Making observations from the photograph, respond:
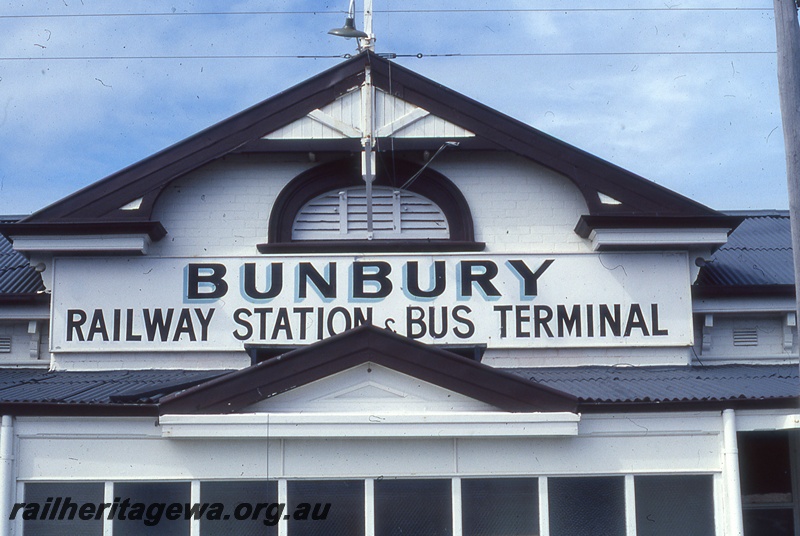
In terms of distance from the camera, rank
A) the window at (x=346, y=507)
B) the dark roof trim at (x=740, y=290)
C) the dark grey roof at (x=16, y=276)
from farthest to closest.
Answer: the dark grey roof at (x=16, y=276), the dark roof trim at (x=740, y=290), the window at (x=346, y=507)

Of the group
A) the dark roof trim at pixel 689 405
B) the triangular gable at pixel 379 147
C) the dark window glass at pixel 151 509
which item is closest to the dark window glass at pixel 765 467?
the dark roof trim at pixel 689 405

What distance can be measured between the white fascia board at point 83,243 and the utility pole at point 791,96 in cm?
787

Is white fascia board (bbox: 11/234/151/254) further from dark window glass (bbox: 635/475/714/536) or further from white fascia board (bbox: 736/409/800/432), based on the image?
white fascia board (bbox: 736/409/800/432)

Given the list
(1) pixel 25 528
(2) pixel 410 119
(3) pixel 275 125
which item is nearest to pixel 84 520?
(1) pixel 25 528

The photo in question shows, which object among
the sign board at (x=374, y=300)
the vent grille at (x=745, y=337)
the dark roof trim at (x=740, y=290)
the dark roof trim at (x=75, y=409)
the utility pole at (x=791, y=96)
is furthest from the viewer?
the vent grille at (x=745, y=337)

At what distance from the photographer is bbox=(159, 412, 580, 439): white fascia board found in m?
10.7

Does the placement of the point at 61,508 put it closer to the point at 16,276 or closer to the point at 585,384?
the point at 16,276

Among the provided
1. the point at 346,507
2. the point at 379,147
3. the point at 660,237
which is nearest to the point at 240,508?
the point at 346,507

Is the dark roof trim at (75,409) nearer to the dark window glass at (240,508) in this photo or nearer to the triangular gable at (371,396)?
the dark window glass at (240,508)

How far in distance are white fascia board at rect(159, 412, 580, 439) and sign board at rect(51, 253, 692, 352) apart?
2.56m

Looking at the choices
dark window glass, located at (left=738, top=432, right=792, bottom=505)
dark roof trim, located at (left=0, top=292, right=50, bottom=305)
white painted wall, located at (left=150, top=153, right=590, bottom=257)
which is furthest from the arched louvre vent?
dark window glass, located at (left=738, top=432, right=792, bottom=505)

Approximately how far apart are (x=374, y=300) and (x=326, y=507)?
10.7 ft

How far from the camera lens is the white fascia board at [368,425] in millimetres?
10695

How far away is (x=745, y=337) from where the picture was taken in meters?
13.8
